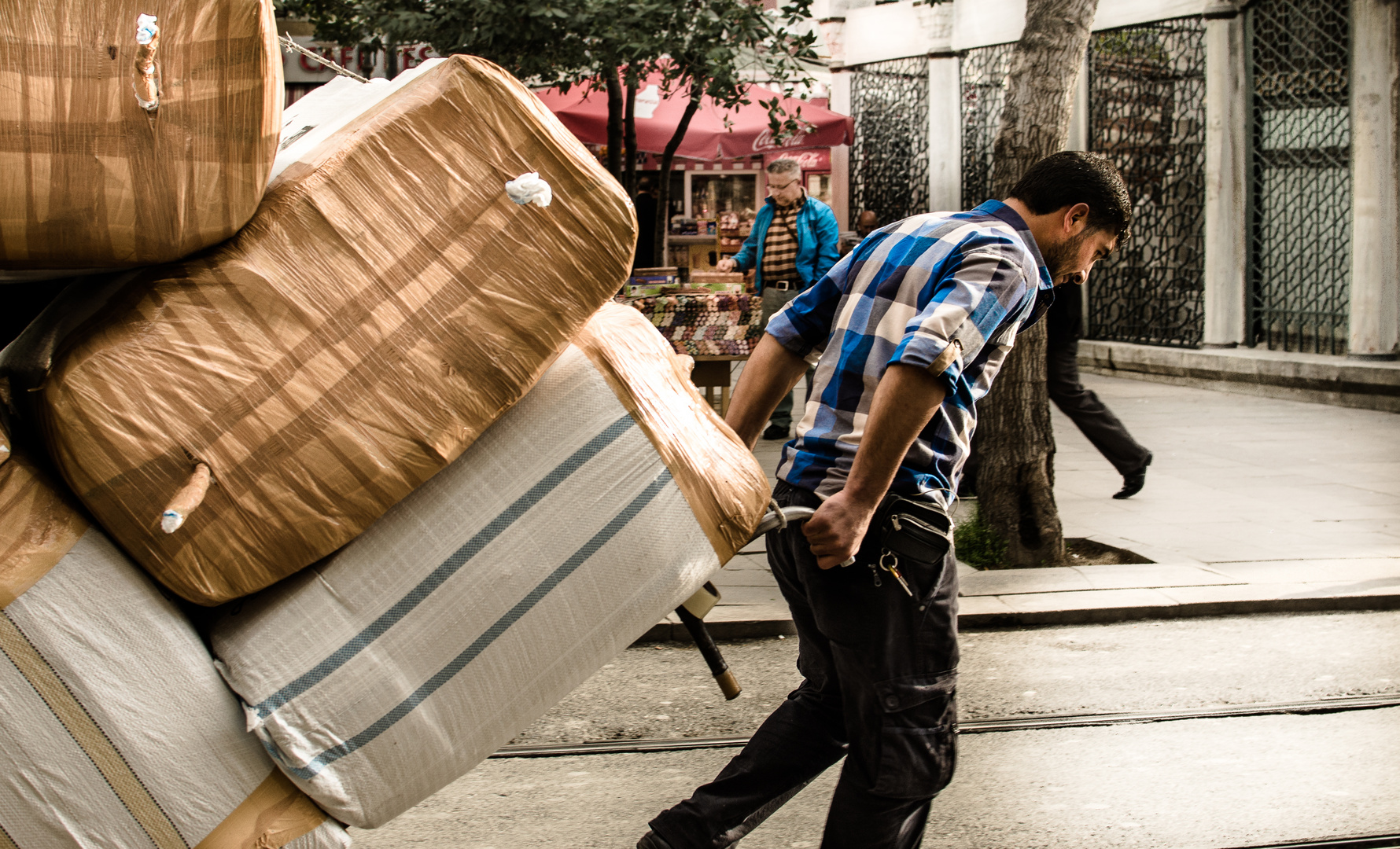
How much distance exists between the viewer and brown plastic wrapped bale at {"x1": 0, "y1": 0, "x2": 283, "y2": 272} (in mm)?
1412

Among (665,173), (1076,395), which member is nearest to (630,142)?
(665,173)

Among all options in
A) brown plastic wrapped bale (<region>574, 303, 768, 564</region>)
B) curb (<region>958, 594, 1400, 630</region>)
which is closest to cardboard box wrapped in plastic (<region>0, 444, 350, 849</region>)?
brown plastic wrapped bale (<region>574, 303, 768, 564</region>)

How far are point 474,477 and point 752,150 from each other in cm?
1047

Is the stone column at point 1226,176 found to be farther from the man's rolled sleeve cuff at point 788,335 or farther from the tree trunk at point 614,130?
the man's rolled sleeve cuff at point 788,335

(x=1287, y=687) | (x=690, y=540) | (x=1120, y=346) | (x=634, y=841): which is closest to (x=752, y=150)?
(x=1120, y=346)

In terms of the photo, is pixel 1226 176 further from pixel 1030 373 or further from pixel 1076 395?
pixel 1030 373

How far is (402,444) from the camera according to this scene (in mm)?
1626

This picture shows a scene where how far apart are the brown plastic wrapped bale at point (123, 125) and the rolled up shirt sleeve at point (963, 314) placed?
3.70ft

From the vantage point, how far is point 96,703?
1514mm

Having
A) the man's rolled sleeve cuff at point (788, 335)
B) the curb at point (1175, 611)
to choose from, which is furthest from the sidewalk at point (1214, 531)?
the man's rolled sleeve cuff at point (788, 335)

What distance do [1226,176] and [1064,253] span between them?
10.5 meters

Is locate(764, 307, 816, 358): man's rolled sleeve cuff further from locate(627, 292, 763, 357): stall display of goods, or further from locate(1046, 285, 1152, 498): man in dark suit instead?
locate(627, 292, 763, 357): stall display of goods

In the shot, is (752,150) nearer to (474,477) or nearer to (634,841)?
(634,841)

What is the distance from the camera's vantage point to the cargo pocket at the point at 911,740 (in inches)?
88.4
